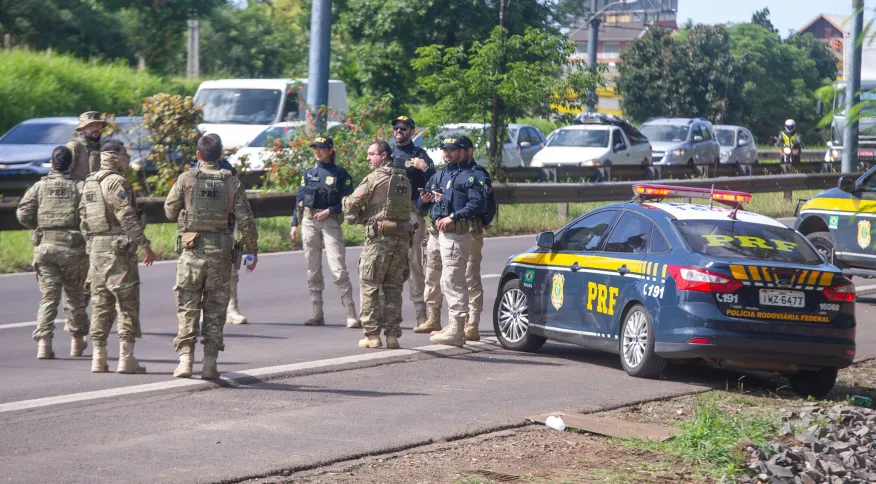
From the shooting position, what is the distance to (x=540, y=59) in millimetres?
22062

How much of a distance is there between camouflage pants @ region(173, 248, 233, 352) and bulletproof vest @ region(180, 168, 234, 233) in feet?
0.58

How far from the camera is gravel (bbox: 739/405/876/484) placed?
658 cm

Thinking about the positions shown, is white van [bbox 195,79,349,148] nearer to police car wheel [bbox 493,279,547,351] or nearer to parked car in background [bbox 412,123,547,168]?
parked car in background [bbox 412,123,547,168]

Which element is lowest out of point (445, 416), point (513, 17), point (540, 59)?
point (445, 416)

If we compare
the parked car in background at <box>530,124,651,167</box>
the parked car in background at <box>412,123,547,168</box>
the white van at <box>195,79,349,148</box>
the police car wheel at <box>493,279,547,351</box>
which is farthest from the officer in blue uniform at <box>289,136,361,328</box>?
the parked car in background at <box>530,124,651,167</box>

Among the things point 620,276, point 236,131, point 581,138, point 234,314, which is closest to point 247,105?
point 236,131

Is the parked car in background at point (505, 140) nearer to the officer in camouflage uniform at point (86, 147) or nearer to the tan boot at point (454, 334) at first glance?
the tan boot at point (454, 334)

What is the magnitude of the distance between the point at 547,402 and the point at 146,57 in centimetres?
3906

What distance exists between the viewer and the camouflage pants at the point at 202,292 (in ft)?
28.1

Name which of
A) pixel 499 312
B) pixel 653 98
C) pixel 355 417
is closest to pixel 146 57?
pixel 653 98

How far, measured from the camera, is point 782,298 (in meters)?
8.79

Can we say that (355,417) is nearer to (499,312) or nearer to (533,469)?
(533,469)

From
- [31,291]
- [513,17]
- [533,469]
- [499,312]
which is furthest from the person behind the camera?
[513,17]

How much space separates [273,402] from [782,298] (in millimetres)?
3672
